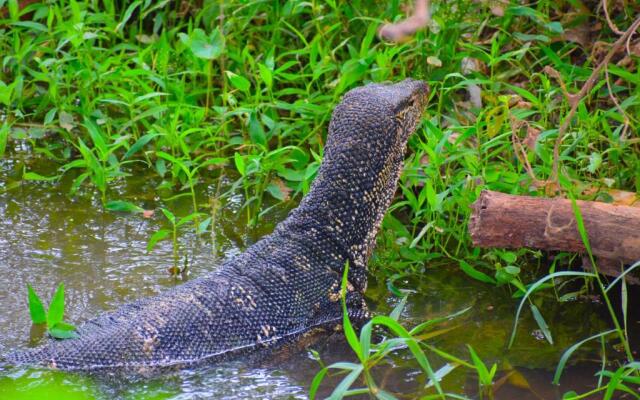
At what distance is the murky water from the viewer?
4.02m

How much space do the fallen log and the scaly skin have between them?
2.04 ft

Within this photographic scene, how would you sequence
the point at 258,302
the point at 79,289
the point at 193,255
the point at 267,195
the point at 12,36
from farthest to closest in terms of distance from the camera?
the point at 12,36, the point at 267,195, the point at 193,255, the point at 79,289, the point at 258,302

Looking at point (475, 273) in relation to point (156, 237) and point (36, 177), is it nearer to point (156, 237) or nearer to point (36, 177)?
point (156, 237)

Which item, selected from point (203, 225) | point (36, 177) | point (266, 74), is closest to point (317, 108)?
point (266, 74)

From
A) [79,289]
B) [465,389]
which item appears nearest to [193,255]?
[79,289]

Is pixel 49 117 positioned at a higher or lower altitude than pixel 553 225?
lower

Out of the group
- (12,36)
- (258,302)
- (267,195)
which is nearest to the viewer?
(258,302)

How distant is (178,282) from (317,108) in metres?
1.57

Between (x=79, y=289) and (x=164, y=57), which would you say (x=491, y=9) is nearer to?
(x=164, y=57)

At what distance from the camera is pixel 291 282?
4.64 metres

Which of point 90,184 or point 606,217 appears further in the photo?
point 90,184

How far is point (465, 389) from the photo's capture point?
13.2 feet

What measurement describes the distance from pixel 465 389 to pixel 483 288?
3.65ft

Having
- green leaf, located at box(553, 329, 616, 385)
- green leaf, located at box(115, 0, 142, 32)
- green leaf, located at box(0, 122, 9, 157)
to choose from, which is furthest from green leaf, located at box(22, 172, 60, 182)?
green leaf, located at box(553, 329, 616, 385)
